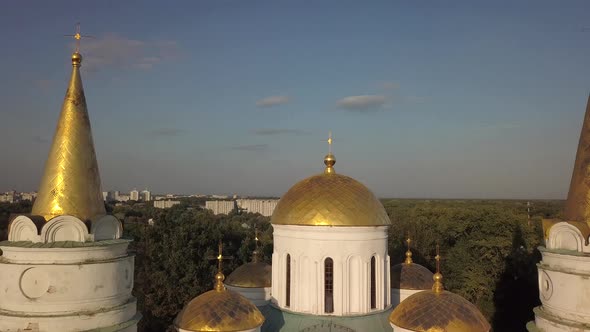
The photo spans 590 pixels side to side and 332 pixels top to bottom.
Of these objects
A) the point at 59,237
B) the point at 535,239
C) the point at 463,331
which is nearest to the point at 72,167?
the point at 59,237

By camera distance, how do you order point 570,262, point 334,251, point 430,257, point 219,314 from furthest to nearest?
1. point 430,257
2. point 334,251
3. point 219,314
4. point 570,262

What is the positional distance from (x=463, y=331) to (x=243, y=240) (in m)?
28.0

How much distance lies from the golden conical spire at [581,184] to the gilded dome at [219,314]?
24.4ft

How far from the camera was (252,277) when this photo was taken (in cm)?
1762

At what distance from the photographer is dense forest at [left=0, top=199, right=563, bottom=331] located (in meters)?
27.7

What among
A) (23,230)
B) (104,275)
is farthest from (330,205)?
(23,230)

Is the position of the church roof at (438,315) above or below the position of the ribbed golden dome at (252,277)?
above

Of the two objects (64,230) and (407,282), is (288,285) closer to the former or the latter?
(407,282)

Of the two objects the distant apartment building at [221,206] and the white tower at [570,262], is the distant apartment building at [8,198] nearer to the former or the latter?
the distant apartment building at [221,206]

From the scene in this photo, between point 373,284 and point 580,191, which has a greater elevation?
point 580,191

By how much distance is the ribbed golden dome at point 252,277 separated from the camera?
17.4m

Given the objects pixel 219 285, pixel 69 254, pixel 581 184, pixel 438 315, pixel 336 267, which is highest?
pixel 581 184

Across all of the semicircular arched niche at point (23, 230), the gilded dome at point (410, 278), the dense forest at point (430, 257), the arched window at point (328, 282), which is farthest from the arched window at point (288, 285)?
the dense forest at point (430, 257)

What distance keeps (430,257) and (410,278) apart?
57.5 feet
